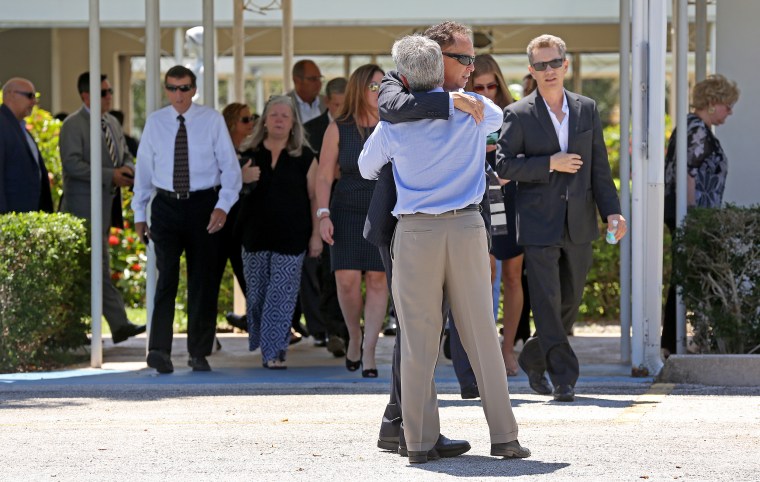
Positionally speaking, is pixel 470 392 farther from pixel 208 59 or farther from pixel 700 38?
pixel 700 38

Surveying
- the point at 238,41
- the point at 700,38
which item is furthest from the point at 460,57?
the point at 238,41

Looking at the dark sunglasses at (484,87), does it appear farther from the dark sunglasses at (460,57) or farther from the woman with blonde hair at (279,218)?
the dark sunglasses at (460,57)

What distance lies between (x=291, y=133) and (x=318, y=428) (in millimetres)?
3147

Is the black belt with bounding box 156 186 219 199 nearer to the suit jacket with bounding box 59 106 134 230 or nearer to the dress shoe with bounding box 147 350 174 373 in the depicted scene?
the dress shoe with bounding box 147 350 174 373

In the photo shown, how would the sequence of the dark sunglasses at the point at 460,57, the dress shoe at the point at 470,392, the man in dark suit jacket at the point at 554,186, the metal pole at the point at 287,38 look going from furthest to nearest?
the metal pole at the point at 287,38
the dress shoe at the point at 470,392
the man in dark suit jacket at the point at 554,186
the dark sunglasses at the point at 460,57

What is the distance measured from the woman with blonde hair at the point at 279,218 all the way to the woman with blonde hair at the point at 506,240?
1379 millimetres

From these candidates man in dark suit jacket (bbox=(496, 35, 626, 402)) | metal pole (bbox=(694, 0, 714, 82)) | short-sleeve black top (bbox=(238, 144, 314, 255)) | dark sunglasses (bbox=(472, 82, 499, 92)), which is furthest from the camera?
metal pole (bbox=(694, 0, 714, 82))

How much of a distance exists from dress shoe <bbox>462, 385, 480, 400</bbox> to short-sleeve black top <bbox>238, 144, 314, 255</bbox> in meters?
2.05

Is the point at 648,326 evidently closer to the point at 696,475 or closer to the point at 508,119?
the point at 508,119

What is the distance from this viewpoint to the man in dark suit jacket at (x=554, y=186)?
7973 millimetres

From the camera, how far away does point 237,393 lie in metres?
8.86

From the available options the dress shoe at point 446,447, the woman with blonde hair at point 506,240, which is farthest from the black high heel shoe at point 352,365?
the dress shoe at point 446,447

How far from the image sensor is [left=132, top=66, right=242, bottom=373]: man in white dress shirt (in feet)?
31.3

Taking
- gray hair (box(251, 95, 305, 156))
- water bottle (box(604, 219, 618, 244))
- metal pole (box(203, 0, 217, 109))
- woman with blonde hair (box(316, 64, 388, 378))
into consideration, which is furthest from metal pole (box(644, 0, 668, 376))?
metal pole (box(203, 0, 217, 109))
